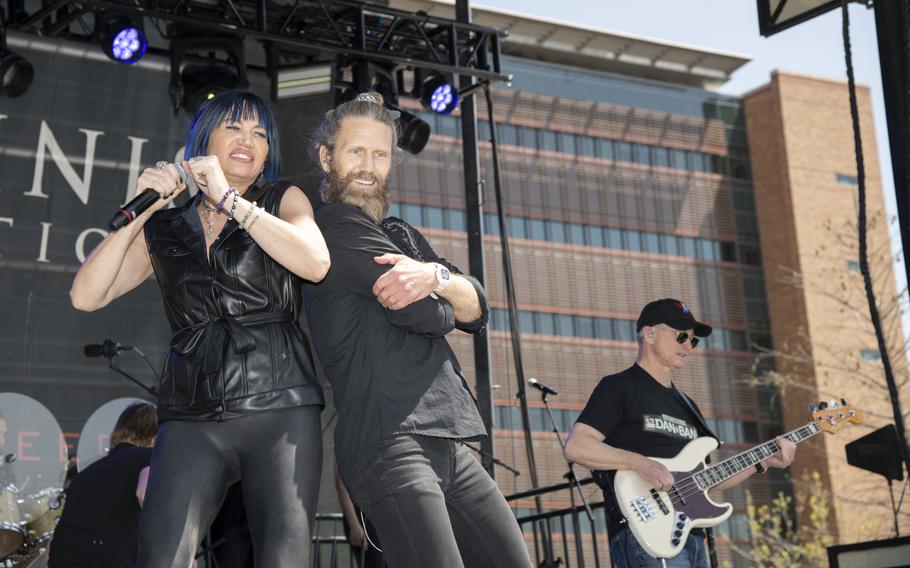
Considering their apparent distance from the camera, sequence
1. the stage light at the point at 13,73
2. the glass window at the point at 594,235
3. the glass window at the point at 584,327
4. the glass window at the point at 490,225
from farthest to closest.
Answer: the glass window at the point at 594,235 → the glass window at the point at 584,327 → the glass window at the point at 490,225 → the stage light at the point at 13,73

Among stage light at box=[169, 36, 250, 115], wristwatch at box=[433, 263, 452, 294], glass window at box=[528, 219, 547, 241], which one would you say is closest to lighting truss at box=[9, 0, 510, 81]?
stage light at box=[169, 36, 250, 115]

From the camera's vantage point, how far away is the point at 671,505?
189 inches

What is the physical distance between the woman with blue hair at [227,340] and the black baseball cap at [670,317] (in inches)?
107

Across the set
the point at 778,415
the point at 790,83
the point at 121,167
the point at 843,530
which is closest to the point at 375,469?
the point at 121,167

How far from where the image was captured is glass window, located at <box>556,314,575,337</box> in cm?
4366

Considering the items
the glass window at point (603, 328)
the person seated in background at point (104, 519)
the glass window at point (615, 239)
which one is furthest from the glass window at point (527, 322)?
the person seated in background at point (104, 519)

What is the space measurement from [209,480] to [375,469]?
1.25 ft

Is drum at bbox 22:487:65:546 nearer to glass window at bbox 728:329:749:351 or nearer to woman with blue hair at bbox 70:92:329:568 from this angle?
woman with blue hair at bbox 70:92:329:568

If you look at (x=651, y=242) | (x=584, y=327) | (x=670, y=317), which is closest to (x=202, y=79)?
(x=670, y=317)

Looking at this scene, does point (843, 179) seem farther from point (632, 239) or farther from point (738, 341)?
point (632, 239)

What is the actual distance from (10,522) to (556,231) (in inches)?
1574

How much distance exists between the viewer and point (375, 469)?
2.41m

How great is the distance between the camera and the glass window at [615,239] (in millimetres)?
→ 46094

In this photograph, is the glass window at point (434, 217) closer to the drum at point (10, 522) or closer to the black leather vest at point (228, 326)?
the drum at point (10, 522)
